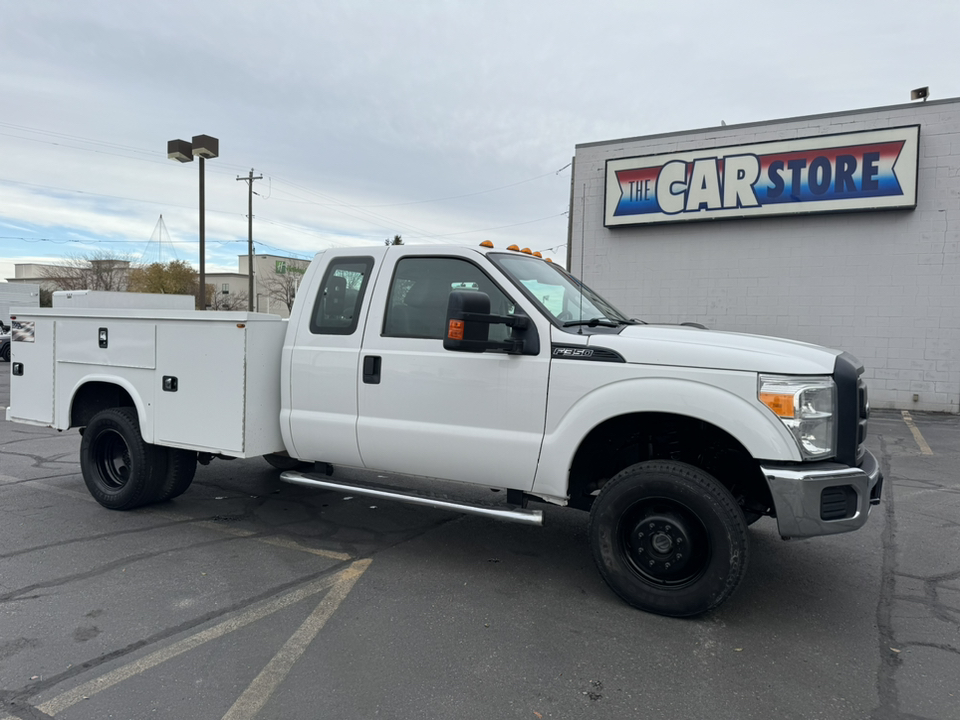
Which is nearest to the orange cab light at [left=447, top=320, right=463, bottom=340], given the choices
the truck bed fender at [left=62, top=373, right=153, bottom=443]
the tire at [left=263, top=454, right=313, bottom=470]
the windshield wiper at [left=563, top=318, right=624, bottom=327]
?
the windshield wiper at [left=563, top=318, right=624, bottom=327]

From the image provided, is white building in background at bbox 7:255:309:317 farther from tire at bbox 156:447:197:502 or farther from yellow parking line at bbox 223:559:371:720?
yellow parking line at bbox 223:559:371:720

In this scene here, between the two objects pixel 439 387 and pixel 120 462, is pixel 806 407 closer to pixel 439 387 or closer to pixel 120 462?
pixel 439 387

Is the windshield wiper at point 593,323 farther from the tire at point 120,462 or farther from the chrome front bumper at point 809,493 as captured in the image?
the tire at point 120,462

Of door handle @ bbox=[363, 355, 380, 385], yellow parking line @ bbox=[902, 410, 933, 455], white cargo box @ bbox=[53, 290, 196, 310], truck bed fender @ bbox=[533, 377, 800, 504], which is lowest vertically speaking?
yellow parking line @ bbox=[902, 410, 933, 455]

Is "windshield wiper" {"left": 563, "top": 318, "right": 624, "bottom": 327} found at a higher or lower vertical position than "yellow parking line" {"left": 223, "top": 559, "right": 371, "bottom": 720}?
higher

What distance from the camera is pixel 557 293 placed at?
442 centimetres

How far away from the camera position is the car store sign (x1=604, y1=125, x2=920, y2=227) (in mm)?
11992

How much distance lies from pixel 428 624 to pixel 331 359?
1.96 m

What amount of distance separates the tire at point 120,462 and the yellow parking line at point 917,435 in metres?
8.99

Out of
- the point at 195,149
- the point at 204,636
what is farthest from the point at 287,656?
the point at 195,149

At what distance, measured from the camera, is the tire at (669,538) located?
3.49 meters

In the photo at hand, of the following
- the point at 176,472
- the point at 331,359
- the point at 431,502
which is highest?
the point at 331,359

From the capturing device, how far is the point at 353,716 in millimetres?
2760

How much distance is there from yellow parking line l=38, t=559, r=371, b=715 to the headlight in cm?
267
